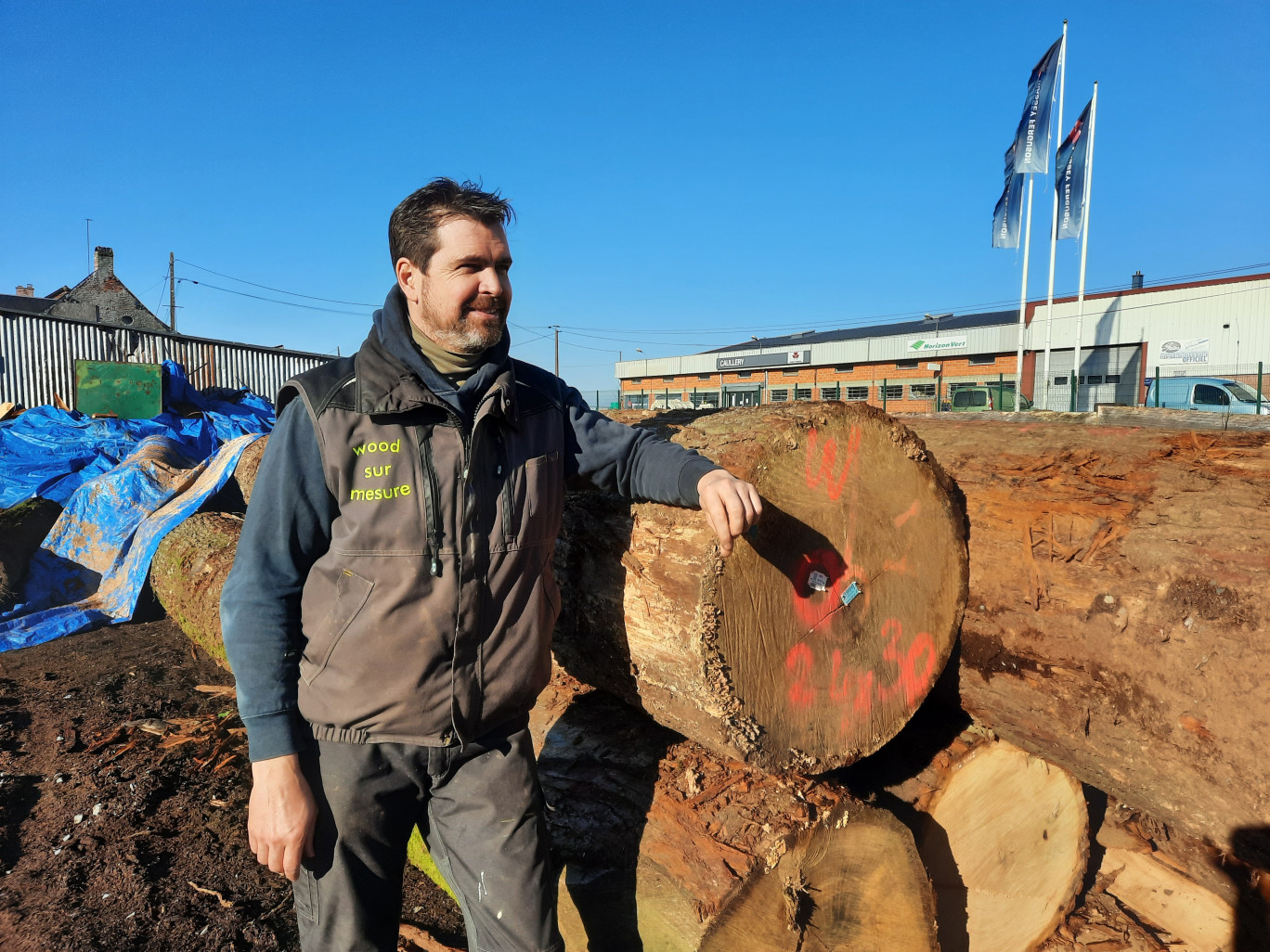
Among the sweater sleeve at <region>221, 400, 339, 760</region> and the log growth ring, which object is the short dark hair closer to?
the sweater sleeve at <region>221, 400, 339, 760</region>

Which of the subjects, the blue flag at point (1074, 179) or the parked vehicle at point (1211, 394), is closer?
the parked vehicle at point (1211, 394)

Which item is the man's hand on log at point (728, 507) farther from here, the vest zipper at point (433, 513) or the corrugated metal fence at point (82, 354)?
the corrugated metal fence at point (82, 354)

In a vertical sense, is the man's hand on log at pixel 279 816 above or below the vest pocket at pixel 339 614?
below

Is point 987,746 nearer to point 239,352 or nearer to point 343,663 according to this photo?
point 343,663

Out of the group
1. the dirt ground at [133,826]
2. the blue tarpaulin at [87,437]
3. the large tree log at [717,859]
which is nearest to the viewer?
the large tree log at [717,859]

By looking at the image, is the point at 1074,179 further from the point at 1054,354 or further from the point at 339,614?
the point at 339,614

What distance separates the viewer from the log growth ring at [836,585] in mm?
1701

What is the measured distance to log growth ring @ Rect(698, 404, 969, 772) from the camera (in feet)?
5.58

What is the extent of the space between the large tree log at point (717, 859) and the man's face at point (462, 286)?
128cm

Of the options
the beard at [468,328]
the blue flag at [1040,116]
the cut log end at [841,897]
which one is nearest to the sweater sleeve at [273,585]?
the beard at [468,328]

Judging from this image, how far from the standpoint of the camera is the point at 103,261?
90.0 ft

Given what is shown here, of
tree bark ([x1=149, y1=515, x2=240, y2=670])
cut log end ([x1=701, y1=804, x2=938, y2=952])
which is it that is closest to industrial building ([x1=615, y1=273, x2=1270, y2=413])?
tree bark ([x1=149, y1=515, x2=240, y2=670])

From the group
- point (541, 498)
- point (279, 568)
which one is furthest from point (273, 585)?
point (541, 498)

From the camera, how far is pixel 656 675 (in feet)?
5.98
